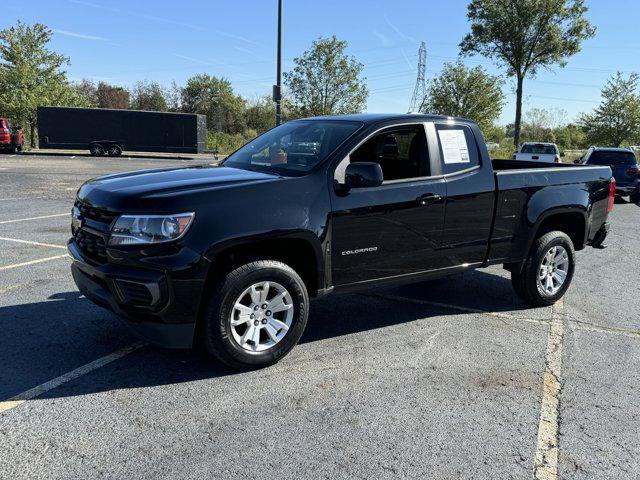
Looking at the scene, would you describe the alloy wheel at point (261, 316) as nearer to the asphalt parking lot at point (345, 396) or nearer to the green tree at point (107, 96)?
the asphalt parking lot at point (345, 396)

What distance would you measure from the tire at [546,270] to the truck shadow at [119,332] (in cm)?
23

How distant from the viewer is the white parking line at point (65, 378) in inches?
125

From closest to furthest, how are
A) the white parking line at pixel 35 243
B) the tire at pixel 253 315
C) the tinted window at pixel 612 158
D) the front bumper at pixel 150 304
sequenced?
the front bumper at pixel 150 304 < the tire at pixel 253 315 < the white parking line at pixel 35 243 < the tinted window at pixel 612 158

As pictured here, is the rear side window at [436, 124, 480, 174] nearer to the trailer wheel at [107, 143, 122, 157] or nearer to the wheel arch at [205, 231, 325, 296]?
the wheel arch at [205, 231, 325, 296]

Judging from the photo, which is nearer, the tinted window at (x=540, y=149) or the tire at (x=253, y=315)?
the tire at (x=253, y=315)

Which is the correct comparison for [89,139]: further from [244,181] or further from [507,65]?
[244,181]

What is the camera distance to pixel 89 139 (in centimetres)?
3023

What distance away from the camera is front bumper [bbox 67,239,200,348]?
333cm

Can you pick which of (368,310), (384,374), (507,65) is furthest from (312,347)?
(507,65)

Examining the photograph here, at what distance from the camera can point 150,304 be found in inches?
133

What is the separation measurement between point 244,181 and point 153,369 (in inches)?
57.9

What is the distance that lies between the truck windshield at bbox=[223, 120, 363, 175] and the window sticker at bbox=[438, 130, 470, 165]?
2.79 ft

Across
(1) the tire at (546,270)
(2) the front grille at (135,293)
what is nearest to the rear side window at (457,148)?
(1) the tire at (546,270)

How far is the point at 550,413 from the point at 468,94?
38.6 metres
